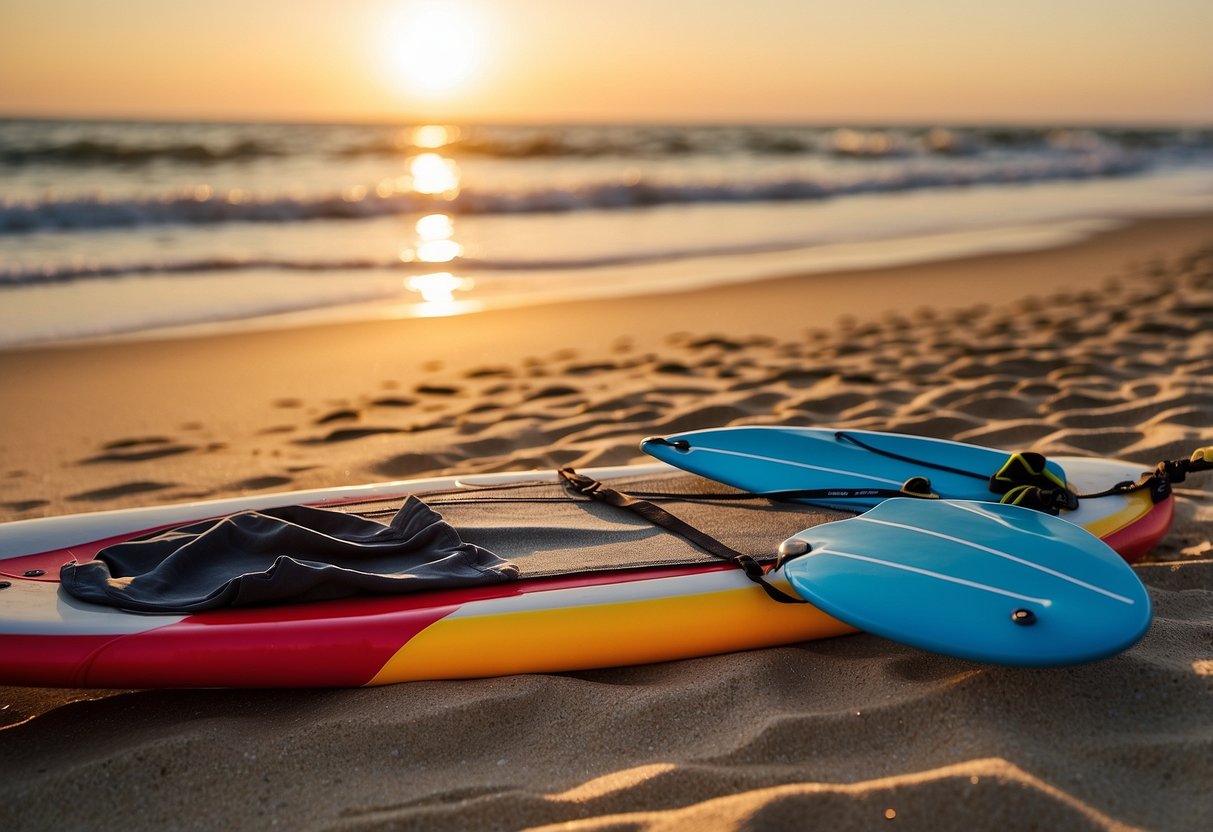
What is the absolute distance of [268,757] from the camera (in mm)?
2014

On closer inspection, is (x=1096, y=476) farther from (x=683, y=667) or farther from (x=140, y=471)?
(x=140, y=471)

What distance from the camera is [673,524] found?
271 cm

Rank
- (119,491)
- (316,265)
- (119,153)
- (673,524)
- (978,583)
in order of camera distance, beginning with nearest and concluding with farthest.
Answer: (978,583), (673,524), (119,491), (316,265), (119,153)

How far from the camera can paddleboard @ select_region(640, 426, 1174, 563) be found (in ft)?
9.19

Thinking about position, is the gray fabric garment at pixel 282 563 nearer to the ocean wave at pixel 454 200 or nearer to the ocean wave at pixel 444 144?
the ocean wave at pixel 454 200

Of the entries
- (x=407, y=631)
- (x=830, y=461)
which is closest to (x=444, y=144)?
(x=830, y=461)

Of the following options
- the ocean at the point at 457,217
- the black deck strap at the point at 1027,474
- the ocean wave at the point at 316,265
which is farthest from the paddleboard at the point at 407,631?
the ocean wave at the point at 316,265

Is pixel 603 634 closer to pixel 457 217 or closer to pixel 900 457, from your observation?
pixel 900 457

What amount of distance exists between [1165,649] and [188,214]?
953 cm

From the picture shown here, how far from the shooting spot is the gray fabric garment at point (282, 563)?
230 centimetres

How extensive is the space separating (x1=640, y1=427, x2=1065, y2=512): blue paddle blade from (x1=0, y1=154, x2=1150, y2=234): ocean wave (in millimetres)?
8034

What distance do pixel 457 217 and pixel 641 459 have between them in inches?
315

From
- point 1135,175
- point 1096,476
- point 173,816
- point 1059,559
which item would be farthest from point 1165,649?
point 1135,175

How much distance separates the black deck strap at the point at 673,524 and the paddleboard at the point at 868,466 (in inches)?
9.7
